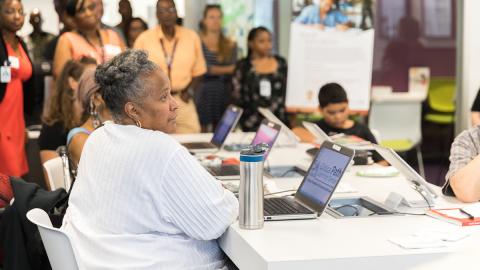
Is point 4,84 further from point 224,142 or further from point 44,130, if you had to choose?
point 224,142

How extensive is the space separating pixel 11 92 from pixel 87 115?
1.55 m

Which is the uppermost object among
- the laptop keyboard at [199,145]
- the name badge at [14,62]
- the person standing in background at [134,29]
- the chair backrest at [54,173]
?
the person standing in background at [134,29]

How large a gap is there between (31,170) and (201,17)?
2477mm

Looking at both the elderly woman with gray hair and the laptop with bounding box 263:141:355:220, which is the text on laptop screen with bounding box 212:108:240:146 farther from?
the elderly woman with gray hair

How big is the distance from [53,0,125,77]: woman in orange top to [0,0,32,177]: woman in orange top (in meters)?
0.37

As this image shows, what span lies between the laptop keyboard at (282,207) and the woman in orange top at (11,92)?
271cm

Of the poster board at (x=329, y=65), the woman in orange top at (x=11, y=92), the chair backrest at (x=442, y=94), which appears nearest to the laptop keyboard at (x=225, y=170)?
the woman in orange top at (x=11, y=92)

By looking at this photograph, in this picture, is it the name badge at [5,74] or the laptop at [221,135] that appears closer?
the laptop at [221,135]

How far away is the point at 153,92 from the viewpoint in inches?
109

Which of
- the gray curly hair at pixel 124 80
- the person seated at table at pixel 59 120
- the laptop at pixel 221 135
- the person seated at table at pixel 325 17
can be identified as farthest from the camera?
the person seated at table at pixel 325 17

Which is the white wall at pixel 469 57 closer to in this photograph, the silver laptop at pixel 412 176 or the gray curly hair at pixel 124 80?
the silver laptop at pixel 412 176

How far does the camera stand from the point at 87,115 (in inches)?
162

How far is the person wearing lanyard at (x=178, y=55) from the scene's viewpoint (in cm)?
638

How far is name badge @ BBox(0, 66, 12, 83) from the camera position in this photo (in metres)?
5.30
